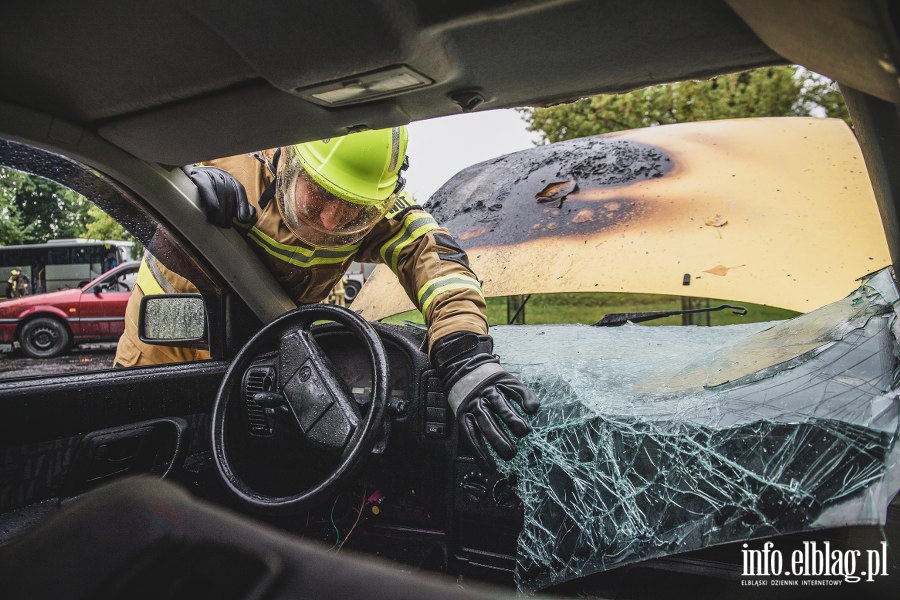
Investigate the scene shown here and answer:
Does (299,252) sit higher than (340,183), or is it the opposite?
(340,183)

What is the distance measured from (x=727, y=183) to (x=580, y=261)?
3.09 ft

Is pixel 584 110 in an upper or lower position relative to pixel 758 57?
upper

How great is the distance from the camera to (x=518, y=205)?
3.60 meters

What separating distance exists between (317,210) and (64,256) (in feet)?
2.62

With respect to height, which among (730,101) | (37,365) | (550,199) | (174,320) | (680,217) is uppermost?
(730,101)

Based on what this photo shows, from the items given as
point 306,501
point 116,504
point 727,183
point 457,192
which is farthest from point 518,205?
point 116,504

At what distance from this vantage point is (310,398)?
1.84m

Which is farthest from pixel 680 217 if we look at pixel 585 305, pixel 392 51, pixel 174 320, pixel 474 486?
pixel 585 305

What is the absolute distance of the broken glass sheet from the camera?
1.16 meters

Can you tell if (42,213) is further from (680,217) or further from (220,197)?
(680,217)

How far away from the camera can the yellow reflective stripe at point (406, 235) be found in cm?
252

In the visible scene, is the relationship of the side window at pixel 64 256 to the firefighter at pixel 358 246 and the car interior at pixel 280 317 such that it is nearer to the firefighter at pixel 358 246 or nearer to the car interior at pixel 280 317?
the car interior at pixel 280 317

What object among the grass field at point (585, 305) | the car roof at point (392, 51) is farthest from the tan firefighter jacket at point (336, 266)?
the grass field at point (585, 305)

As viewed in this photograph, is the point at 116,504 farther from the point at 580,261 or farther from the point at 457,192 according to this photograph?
the point at 457,192
